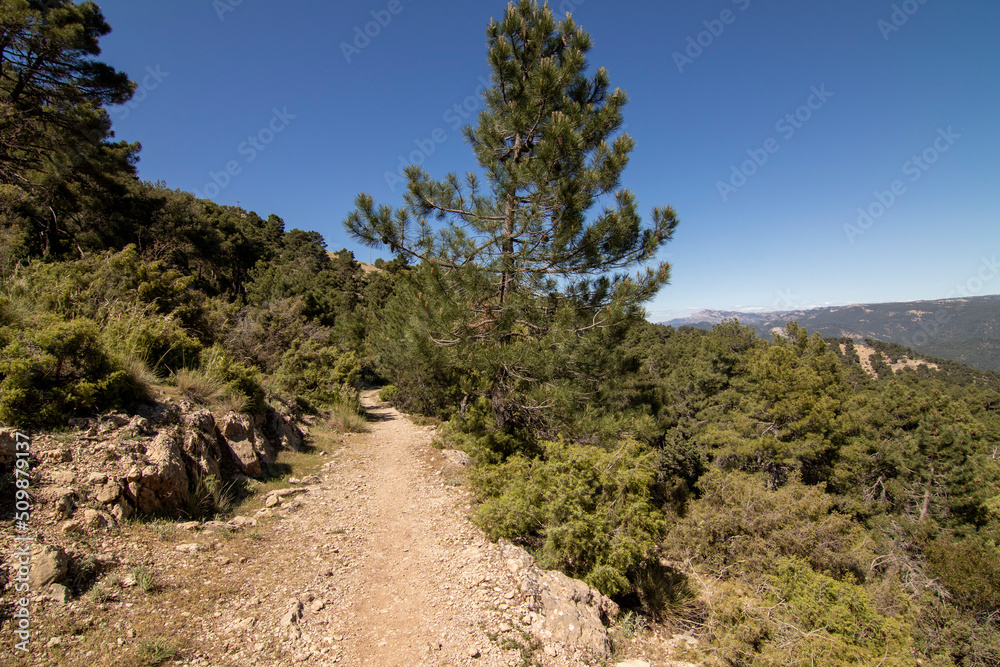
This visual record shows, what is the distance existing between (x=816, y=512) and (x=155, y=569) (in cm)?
1030

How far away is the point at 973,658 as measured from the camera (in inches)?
305

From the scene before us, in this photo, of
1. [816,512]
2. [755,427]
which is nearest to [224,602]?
[816,512]

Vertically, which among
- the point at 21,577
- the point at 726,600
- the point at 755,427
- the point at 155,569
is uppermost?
the point at 21,577

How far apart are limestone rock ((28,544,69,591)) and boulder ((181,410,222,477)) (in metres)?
1.91

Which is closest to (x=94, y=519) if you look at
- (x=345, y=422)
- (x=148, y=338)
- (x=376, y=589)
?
(x=376, y=589)

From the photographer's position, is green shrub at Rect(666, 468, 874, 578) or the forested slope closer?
the forested slope

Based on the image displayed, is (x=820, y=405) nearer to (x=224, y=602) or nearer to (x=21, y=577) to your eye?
(x=224, y=602)

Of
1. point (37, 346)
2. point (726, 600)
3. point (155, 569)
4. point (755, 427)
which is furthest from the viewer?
point (755, 427)

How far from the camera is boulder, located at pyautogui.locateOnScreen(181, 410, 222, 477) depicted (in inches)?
183

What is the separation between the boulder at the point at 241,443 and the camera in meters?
5.63

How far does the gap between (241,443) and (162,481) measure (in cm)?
195

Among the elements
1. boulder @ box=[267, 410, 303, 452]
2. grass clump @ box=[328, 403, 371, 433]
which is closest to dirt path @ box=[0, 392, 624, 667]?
boulder @ box=[267, 410, 303, 452]

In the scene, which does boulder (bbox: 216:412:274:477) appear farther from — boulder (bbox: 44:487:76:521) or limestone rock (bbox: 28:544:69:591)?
limestone rock (bbox: 28:544:69:591)

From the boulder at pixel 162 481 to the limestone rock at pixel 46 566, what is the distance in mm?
1012
